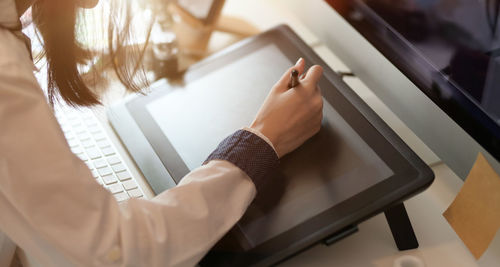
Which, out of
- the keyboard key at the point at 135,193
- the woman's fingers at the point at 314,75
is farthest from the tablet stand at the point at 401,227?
the keyboard key at the point at 135,193

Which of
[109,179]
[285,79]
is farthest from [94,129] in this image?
[285,79]

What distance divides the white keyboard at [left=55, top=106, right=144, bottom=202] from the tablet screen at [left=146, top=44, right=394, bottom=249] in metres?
0.09

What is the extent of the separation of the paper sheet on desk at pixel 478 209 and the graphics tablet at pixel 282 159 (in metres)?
0.06

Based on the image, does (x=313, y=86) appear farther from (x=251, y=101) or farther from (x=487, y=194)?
(x=487, y=194)

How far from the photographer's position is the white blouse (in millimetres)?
559

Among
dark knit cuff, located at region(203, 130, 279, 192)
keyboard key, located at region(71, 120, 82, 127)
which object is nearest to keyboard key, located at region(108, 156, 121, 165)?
keyboard key, located at region(71, 120, 82, 127)

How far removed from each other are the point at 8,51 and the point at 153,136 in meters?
0.31

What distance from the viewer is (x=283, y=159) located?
766 mm

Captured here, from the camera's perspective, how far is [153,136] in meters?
0.86

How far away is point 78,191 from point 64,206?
0.02m

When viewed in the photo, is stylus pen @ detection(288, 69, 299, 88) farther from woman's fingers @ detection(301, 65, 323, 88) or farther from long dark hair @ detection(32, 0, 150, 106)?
long dark hair @ detection(32, 0, 150, 106)

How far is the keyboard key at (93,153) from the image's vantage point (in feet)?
2.86

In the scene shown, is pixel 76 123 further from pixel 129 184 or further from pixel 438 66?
pixel 438 66

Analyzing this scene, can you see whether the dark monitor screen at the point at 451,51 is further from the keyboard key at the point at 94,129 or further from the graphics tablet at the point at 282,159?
the keyboard key at the point at 94,129
